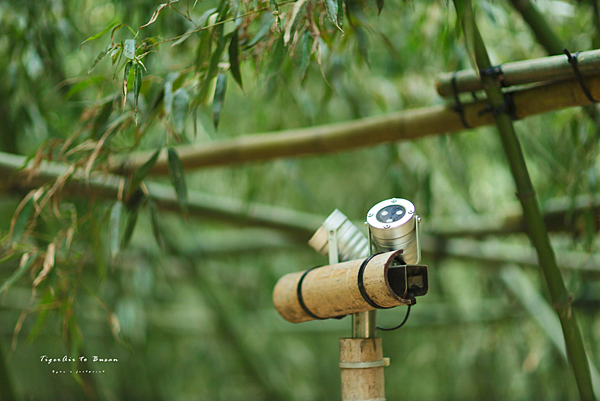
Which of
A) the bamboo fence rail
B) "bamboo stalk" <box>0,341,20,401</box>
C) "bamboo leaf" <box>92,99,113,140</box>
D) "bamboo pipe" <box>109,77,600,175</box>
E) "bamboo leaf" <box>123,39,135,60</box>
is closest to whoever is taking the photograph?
"bamboo leaf" <box>123,39,135,60</box>

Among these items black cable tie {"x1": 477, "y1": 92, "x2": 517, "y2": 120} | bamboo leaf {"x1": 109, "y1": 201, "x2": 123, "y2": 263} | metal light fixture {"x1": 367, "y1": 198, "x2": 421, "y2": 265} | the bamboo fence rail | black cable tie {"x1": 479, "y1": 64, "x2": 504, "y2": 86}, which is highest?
the bamboo fence rail

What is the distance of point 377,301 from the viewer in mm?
809

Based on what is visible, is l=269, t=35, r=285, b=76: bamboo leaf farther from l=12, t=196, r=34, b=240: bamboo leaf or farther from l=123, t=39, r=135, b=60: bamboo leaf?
l=12, t=196, r=34, b=240: bamboo leaf

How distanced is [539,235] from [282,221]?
42.2 inches

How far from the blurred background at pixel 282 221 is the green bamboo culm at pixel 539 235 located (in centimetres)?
14

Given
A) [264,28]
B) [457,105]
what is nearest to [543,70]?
[457,105]

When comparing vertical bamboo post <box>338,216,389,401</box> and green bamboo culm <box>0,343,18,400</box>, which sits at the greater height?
green bamboo culm <box>0,343,18,400</box>

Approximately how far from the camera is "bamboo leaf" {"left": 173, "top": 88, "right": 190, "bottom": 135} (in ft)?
3.20

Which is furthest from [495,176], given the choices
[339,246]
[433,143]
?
[339,246]

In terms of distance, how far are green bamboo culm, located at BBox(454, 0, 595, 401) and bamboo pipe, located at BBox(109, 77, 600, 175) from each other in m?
0.05

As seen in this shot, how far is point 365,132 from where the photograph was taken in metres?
1.37

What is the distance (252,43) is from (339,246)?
40 centimetres

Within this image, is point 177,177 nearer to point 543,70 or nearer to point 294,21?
point 294,21

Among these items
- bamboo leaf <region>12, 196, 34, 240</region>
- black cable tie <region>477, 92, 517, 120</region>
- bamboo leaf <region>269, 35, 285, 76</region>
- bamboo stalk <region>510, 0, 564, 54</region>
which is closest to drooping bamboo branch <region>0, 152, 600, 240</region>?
bamboo leaf <region>12, 196, 34, 240</region>
